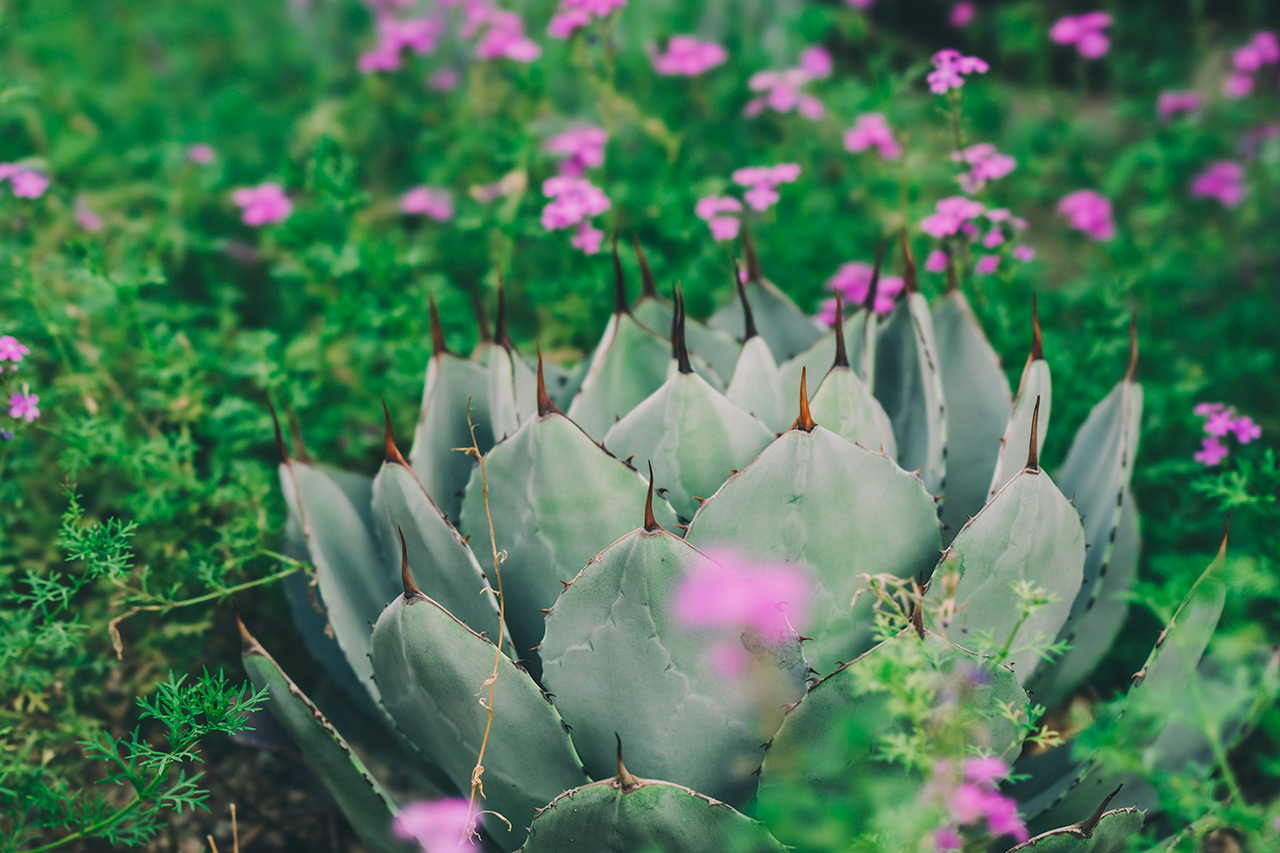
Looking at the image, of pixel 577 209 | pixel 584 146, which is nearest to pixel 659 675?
pixel 577 209

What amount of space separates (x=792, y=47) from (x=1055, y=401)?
1929 mm

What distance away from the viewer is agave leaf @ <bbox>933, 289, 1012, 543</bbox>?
1592 millimetres

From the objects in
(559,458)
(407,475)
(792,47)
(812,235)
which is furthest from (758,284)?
(792,47)

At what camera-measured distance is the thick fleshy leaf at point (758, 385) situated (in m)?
1.45

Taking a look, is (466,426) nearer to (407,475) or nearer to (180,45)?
(407,475)

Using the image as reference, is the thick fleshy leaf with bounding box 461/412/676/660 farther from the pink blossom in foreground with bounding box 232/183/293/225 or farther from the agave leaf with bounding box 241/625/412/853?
the pink blossom in foreground with bounding box 232/183/293/225

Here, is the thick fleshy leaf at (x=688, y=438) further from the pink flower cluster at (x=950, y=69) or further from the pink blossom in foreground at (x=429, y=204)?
the pink blossom in foreground at (x=429, y=204)

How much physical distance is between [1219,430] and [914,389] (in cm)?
71

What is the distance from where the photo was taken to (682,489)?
139cm

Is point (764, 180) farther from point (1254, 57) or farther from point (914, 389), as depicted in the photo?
point (1254, 57)

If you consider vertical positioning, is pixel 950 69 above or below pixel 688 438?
above

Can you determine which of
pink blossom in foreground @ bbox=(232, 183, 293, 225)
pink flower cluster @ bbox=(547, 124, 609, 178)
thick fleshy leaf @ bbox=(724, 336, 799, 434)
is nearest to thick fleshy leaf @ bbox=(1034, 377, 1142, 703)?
thick fleshy leaf @ bbox=(724, 336, 799, 434)

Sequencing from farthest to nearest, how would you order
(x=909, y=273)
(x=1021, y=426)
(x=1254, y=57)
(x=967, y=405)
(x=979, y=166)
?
(x=1254, y=57)
(x=979, y=166)
(x=967, y=405)
(x=909, y=273)
(x=1021, y=426)

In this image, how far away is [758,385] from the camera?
57.5 inches
